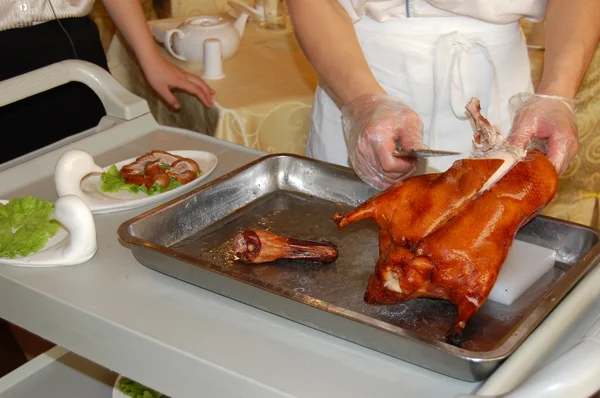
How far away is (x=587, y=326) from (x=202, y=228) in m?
0.56

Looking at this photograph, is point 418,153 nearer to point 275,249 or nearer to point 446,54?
point 275,249

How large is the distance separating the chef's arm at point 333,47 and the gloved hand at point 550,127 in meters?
0.25

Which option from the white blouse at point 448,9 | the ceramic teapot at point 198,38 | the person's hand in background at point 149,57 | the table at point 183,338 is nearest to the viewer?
the table at point 183,338

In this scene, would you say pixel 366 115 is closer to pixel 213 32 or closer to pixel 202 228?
pixel 202 228

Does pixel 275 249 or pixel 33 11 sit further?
pixel 33 11

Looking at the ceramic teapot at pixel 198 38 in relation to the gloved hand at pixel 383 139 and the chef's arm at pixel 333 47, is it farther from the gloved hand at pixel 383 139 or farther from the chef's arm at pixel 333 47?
the gloved hand at pixel 383 139

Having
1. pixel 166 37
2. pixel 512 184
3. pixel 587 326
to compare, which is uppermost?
pixel 512 184

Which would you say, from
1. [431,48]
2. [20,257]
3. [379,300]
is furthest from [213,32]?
[379,300]

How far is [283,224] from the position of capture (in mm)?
1156

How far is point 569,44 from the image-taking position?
4.47ft

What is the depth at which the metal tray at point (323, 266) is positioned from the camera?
0.83m

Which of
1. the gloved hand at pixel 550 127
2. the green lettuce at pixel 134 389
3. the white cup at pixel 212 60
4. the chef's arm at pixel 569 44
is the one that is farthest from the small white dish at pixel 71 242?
the white cup at pixel 212 60

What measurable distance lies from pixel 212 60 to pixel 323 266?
1436 millimetres

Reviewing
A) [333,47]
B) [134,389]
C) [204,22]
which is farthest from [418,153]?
[204,22]
